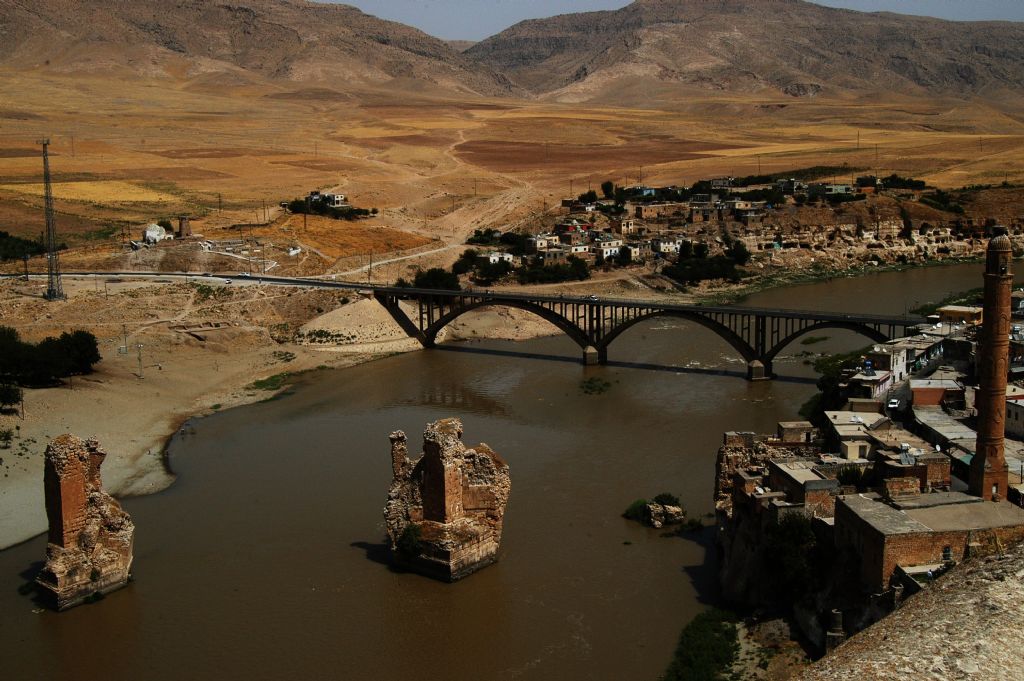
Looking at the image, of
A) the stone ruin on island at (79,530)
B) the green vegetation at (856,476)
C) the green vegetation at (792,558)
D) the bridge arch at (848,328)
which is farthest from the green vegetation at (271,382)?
the green vegetation at (792,558)

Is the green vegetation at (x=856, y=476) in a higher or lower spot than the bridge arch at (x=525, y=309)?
higher

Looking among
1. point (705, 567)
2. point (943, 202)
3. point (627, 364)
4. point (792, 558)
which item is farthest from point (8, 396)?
point (943, 202)

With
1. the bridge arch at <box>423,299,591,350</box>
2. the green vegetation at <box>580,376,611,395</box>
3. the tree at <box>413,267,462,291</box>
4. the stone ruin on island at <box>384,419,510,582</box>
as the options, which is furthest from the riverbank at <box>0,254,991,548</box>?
the stone ruin on island at <box>384,419,510,582</box>

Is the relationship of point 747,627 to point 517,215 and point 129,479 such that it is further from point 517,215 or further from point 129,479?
point 517,215

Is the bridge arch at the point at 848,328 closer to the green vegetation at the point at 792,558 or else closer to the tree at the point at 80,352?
the green vegetation at the point at 792,558

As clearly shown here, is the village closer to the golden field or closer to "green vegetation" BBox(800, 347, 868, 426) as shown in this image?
"green vegetation" BBox(800, 347, 868, 426)

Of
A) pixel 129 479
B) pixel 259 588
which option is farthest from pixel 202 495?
pixel 259 588

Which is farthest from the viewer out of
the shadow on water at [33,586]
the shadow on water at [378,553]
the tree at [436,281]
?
the tree at [436,281]
